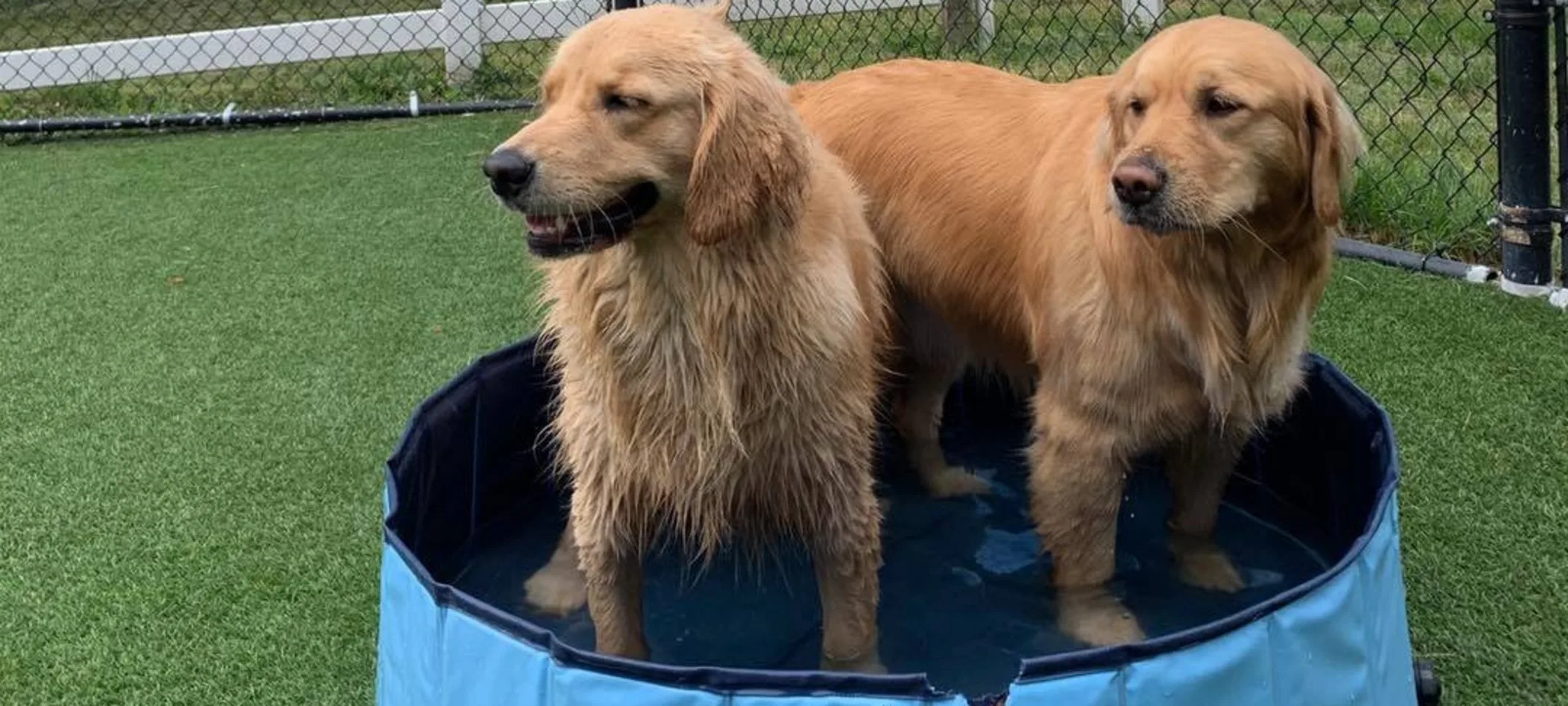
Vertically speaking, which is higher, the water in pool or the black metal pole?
the black metal pole

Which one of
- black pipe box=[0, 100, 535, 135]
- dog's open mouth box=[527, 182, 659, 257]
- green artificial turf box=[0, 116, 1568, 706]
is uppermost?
dog's open mouth box=[527, 182, 659, 257]

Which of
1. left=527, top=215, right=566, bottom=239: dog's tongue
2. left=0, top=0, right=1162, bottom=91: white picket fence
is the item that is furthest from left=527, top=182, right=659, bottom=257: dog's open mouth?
left=0, top=0, right=1162, bottom=91: white picket fence

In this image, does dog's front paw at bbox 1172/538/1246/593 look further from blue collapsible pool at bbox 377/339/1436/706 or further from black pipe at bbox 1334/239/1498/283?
black pipe at bbox 1334/239/1498/283

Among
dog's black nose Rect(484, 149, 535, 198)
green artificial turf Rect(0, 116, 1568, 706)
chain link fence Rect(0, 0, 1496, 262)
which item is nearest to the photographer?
dog's black nose Rect(484, 149, 535, 198)

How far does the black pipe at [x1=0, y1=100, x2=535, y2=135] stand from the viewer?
8133 mm

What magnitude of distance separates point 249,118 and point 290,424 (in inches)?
177

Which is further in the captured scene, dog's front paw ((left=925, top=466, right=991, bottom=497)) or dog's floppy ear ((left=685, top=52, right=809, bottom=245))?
dog's front paw ((left=925, top=466, right=991, bottom=497))

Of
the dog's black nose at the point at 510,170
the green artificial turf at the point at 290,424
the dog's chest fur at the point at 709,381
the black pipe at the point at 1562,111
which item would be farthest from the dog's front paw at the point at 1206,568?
the black pipe at the point at 1562,111

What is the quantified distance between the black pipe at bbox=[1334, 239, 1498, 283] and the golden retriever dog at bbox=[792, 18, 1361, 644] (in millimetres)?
1894

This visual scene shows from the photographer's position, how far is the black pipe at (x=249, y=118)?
320 inches

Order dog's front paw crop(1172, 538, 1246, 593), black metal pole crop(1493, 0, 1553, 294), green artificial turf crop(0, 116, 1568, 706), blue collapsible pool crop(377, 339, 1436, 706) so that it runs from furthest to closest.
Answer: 1. black metal pole crop(1493, 0, 1553, 294)
2. dog's front paw crop(1172, 538, 1246, 593)
3. green artificial turf crop(0, 116, 1568, 706)
4. blue collapsible pool crop(377, 339, 1436, 706)

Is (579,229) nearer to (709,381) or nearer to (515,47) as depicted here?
(709,381)

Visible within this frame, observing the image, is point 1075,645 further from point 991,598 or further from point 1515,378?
point 1515,378

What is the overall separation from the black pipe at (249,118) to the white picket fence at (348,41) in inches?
25.8
